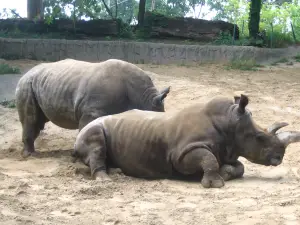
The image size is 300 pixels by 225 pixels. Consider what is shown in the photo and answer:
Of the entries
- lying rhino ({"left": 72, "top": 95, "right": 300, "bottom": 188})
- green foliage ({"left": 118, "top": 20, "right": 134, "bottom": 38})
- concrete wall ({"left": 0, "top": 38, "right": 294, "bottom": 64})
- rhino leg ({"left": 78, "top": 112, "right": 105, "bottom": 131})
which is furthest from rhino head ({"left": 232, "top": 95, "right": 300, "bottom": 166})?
green foliage ({"left": 118, "top": 20, "right": 134, "bottom": 38})

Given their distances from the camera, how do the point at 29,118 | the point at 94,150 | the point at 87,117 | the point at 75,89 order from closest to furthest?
the point at 94,150 < the point at 87,117 < the point at 75,89 < the point at 29,118

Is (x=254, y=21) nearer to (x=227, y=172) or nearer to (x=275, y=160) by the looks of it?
(x=275, y=160)

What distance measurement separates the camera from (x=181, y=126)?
6.14 metres

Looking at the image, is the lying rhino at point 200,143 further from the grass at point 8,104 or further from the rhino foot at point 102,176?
the grass at point 8,104

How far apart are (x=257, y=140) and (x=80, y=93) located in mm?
2464

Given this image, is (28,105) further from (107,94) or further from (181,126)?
(181,126)

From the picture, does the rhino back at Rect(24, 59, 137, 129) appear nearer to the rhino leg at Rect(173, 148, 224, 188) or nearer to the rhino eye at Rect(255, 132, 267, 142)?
the rhino leg at Rect(173, 148, 224, 188)

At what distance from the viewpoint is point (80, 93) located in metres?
7.59

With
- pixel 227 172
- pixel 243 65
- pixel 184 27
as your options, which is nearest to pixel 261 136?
pixel 227 172

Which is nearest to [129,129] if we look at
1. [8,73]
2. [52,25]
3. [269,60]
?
[8,73]

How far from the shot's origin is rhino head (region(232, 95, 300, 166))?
6.10 m

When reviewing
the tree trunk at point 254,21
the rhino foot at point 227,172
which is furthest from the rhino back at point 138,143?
the tree trunk at point 254,21

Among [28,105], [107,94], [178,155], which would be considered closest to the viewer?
[178,155]

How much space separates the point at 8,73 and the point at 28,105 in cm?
422
